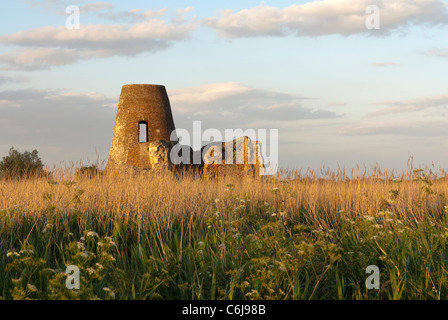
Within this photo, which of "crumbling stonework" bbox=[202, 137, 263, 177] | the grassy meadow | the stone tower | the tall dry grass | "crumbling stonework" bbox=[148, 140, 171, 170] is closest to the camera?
the grassy meadow

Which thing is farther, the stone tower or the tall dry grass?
the stone tower

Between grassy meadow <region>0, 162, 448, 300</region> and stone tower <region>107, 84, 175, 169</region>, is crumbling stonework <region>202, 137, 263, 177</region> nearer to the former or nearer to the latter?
stone tower <region>107, 84, 175, 169</region>

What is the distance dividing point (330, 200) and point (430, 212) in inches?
72.7

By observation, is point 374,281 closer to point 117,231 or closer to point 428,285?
point 428,285

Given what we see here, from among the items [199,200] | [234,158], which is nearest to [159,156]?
[234,158]

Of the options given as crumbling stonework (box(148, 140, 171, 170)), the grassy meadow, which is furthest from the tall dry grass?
crumbling stonework (box(148, 140, 171, 170))

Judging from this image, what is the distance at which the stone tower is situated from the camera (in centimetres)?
1767

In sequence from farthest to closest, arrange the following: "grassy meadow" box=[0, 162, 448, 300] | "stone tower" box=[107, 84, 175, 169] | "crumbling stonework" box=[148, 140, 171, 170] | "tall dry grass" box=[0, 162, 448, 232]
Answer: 1. "stone tower" box=[107, 84, 175, 169]
2. "crumbling stonework" box=[148, 140, 171, 170]
3. "tall dry grass" box=[0, 162, 448, 232]
4. "grassy meadow" box=[0, 162, 448, 300]

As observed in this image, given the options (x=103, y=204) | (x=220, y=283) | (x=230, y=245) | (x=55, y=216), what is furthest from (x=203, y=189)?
(x=220, y=283)

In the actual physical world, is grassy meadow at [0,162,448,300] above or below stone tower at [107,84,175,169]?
below

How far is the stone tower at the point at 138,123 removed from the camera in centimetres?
1767

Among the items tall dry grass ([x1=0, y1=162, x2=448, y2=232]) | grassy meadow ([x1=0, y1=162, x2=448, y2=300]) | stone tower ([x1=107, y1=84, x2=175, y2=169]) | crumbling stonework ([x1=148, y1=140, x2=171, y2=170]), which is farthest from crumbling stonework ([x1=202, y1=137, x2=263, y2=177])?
grassy meadow ([x1=0, y1=162, x2=448, y2=300])
